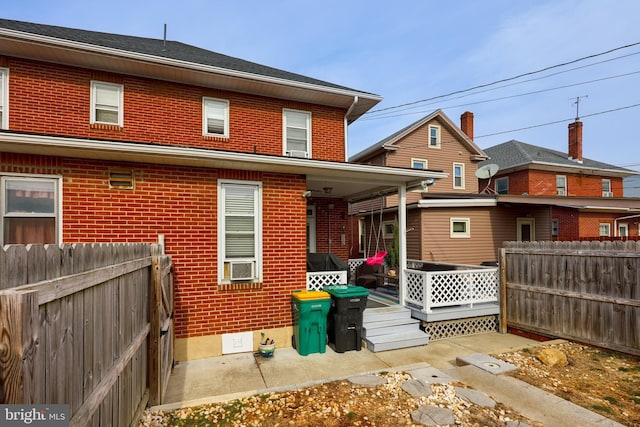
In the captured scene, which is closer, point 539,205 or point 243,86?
point 243,86

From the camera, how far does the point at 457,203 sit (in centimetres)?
1465

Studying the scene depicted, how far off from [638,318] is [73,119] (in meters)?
12.5

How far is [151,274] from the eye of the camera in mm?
4043

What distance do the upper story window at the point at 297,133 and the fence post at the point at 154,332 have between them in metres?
6.10

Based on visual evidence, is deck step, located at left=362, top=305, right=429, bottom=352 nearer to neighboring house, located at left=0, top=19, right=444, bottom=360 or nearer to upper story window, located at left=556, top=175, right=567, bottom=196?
neighboring house, located at left=0, top=19, right=444, bottom=360

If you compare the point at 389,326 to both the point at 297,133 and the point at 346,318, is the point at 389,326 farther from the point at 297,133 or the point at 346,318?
the point at 297,133

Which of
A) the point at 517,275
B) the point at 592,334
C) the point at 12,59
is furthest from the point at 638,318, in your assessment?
the point at 12,59

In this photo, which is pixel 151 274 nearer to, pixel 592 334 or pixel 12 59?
pixel 12 59

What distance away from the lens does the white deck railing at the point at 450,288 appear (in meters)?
7.44

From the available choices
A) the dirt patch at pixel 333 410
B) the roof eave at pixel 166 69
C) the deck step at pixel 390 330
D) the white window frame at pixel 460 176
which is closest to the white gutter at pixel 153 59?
the roof eave at pixel 166 69

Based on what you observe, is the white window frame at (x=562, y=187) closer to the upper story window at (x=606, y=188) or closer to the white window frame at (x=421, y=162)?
the upper story window at (x=606, y=188)

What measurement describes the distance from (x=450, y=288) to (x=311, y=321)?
372 centimetres

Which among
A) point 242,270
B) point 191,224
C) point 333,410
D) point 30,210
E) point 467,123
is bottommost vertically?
point 333,410
